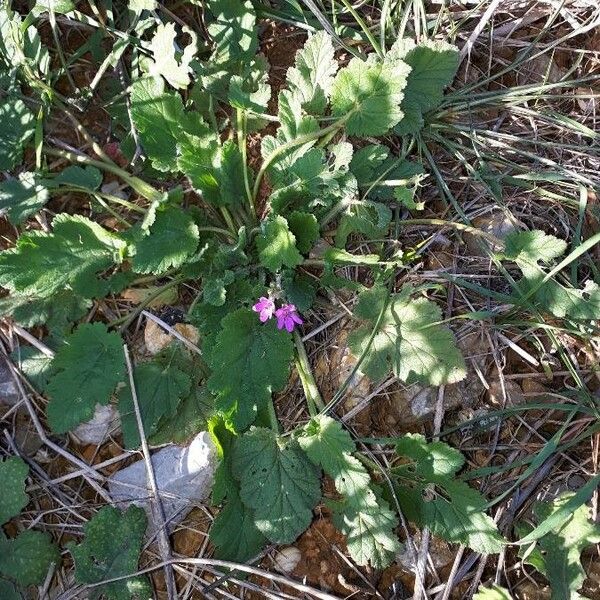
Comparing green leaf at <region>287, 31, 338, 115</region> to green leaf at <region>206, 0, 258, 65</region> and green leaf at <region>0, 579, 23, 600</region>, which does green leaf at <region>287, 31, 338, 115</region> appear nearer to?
green leaf at <region>206, 0, 258, 65</region>

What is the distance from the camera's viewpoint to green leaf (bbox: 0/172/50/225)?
2.36 meters

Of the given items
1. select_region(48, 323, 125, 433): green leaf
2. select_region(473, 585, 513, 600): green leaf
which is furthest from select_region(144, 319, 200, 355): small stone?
select_region(473, 585, 513, 600): green leaf

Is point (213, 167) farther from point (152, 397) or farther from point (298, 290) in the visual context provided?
point (152, 397)

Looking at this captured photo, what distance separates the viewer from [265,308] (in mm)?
2191

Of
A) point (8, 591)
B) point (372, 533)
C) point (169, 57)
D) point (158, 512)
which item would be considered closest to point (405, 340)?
point (372, 533)

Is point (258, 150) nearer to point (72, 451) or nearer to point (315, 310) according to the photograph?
point (315, 310)

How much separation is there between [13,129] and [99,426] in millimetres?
1052

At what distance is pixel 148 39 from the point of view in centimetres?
259

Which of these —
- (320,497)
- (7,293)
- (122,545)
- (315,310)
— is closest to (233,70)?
(315,310)

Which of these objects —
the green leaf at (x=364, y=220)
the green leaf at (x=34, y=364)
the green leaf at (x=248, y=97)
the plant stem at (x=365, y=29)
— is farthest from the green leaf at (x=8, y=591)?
the plant stem at (x=365, y=29)

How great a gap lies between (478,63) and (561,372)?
1147 mm

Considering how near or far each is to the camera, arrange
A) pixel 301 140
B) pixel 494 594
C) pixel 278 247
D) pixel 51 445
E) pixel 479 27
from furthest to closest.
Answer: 1. pixel 479 27
2. pixel 51 445
3. pixel 301 140
4. pixel 278 247
5. pixel 494 594

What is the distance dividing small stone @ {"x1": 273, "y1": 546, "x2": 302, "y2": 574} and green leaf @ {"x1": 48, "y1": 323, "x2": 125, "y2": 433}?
73cm

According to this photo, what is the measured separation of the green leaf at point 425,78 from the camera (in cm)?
231
